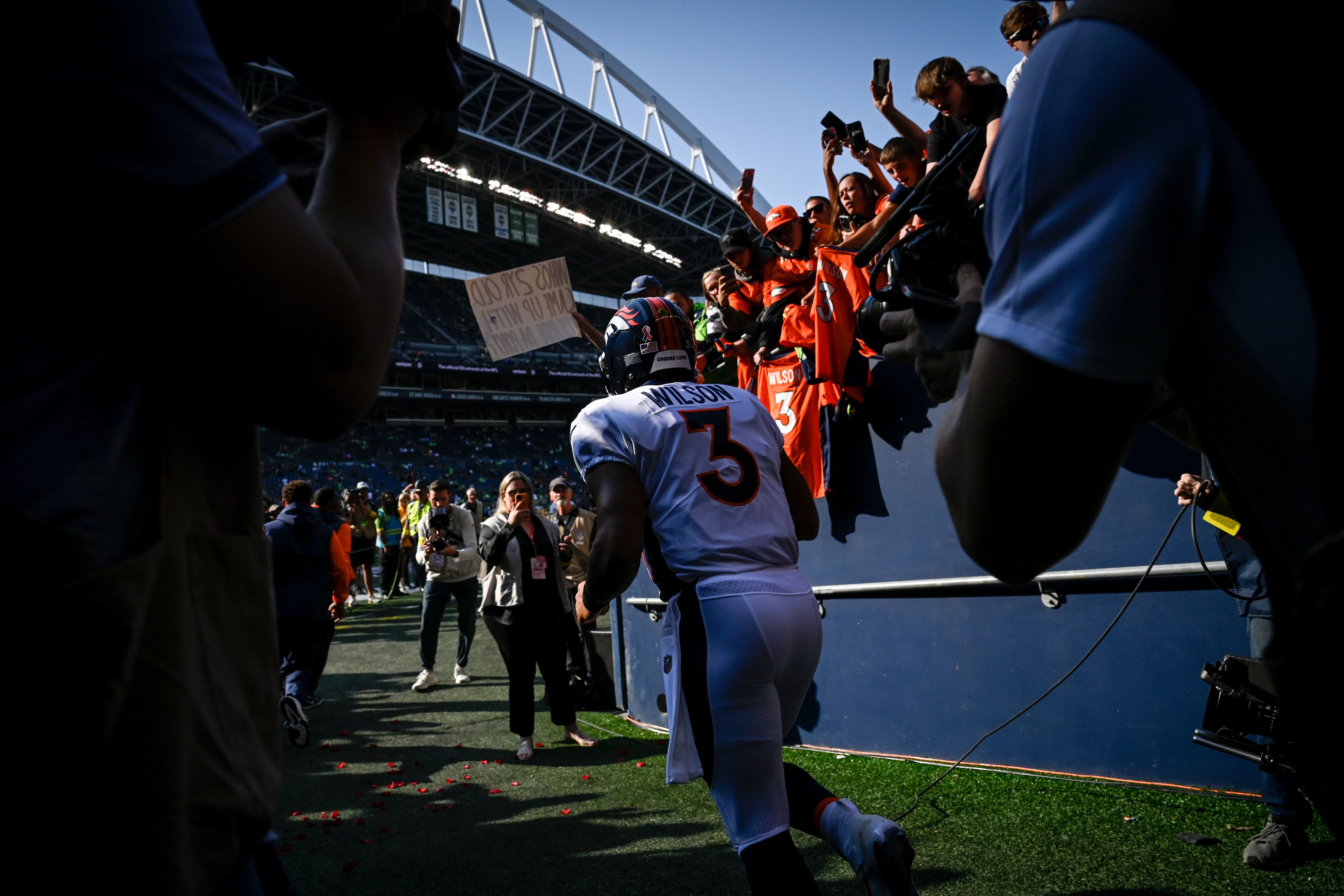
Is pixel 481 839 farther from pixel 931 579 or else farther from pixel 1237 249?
pixel 1237 249

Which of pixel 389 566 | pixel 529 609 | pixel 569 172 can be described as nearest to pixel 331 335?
pixel 529 609

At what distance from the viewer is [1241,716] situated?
282 cm

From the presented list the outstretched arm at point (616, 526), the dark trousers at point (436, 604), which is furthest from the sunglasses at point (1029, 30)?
the dark trousers at point (436, 604)

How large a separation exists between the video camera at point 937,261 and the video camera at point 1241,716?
2.45 m

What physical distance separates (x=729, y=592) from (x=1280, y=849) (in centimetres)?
250

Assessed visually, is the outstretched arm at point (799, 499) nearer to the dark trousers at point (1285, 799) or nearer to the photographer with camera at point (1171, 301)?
the dark trousers at point (1285, 799)

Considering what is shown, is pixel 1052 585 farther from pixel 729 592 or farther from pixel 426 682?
pixel 426 682

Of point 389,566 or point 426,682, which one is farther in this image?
point 389,566

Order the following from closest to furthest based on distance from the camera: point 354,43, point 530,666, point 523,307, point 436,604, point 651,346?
point 354,43 → point 651,346 → point 530,666 → point 436,604 → point 523,307

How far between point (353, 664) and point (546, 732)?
476cm

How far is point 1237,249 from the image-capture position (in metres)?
0.68

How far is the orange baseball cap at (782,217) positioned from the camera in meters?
6.31

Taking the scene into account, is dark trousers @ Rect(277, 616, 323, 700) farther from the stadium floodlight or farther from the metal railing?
the stadium floodlight

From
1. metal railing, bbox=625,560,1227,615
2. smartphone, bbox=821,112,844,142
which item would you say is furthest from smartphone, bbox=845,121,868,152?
metal railing, bbox=625,560,1227,615
